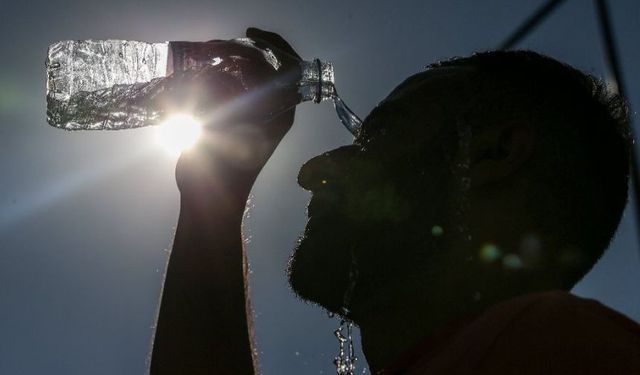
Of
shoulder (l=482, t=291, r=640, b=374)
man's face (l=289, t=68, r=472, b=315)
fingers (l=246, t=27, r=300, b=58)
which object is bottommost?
shoulder (l=482, t=291, r=640, b=374)

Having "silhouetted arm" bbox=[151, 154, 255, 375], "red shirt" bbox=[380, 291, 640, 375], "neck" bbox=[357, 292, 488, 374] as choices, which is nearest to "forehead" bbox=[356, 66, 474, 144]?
"neck" bbox=[357, 292, 488, 374]

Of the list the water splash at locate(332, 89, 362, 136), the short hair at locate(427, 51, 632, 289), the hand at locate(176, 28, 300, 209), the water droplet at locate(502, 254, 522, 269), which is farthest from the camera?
the water splash at locate(332, 89, 362, 136)

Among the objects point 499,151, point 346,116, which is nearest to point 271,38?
point 346,116

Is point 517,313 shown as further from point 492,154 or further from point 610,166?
point 610,166

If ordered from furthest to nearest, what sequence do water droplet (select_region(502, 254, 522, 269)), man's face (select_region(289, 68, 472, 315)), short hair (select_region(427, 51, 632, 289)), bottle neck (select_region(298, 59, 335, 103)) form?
bottle neck (select_region(298, 59, 335, 103))
man's face (select_region(289, 68, 472, 315))
short hair (select_region(427, 51, 632, 289))
water droplet (select_region(502, 254, 522, 269))

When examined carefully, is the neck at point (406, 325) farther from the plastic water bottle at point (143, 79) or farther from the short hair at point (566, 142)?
the plastic water bottle at point (143, 79)

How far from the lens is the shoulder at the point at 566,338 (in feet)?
3.69

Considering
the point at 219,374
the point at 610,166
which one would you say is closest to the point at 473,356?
the point at 610,166

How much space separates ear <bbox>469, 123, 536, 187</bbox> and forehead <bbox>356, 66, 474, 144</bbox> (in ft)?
0.69

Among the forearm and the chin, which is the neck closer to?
the chin

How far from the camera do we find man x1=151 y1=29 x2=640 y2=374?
210 centimetres

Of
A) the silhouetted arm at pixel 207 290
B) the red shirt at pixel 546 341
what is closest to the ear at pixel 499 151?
the red shirt at pixel 546 341

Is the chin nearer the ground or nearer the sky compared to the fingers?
nearer the ground

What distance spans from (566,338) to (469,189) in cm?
106
